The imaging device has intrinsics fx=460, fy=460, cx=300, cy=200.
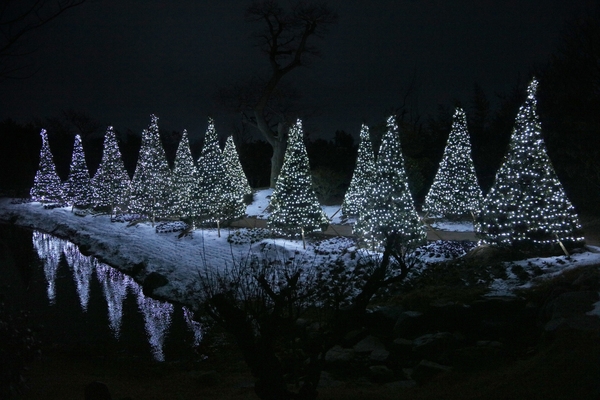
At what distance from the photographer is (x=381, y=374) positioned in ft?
21.1

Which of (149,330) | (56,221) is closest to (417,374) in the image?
(149,330)

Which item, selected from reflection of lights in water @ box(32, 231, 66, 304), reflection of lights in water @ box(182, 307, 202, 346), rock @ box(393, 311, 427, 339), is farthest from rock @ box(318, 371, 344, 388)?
reflection of lights in water @ box(32, 231, 66, 304)

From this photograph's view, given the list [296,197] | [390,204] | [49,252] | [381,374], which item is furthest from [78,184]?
[381,374]

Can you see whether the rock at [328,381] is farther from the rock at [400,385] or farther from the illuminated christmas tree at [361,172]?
the illuminated christmas tree at [361,172]

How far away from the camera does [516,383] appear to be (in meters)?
5.09

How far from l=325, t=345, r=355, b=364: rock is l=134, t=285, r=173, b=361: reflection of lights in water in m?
3.19

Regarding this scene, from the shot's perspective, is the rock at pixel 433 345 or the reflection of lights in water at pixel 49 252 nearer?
the rock at pixel 433 345

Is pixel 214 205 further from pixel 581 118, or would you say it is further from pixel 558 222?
pixel 581 118

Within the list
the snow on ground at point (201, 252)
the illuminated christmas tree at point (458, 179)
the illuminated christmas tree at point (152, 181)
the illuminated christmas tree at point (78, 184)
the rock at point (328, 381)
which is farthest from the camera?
the illuminated christmas tree at point (78, 184)

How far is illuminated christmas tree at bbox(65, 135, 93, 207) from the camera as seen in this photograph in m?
27.7

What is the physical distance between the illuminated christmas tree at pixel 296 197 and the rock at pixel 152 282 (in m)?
4.18

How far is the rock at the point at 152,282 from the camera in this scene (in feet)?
41.6

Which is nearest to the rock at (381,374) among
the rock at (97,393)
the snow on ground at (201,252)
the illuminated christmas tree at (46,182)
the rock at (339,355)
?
the rock at (339,355)

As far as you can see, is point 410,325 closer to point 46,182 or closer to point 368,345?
point 368,345
